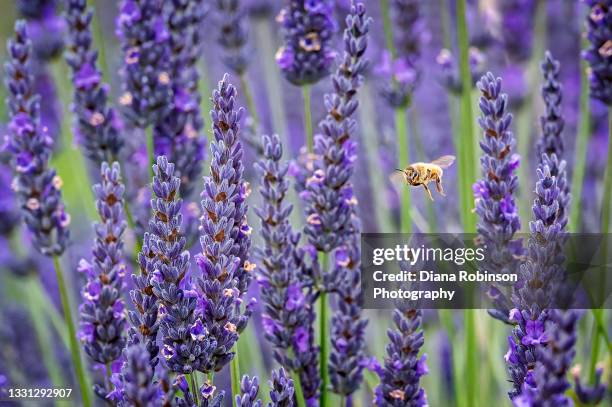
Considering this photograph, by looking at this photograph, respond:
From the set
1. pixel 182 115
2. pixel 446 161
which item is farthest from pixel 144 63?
pixel 446 161

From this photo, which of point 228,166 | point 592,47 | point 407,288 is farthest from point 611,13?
point 228,166

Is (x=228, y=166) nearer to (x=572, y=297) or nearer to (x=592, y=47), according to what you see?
(x=572, y=297)

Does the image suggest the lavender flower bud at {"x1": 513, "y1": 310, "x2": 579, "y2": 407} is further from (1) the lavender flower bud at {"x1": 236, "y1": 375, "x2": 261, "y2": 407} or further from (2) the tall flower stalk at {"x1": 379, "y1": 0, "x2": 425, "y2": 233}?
(2) the tall flower stalk at {"x1": 379, "y1": 0, "x2": 425, "y2": 233}

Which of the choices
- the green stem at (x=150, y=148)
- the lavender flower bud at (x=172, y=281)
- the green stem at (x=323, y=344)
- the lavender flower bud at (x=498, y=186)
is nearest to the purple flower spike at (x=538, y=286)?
the lavender flower bud at (x=498, y=186)

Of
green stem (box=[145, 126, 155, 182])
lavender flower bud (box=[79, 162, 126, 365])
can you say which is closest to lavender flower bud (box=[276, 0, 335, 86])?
green stem (box=[145, 126, 155, 182])

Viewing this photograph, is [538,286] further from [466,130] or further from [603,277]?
[466,130]
